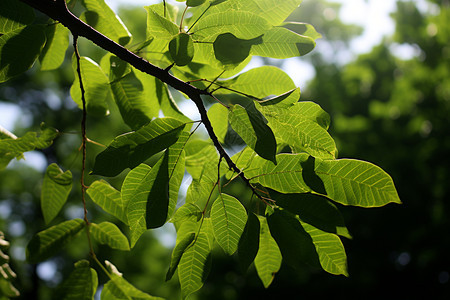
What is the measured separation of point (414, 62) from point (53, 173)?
30.4 feet

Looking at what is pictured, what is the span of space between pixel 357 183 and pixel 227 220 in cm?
36

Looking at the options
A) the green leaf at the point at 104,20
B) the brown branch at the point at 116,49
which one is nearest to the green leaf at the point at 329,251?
the brown branch at the point at 116,49

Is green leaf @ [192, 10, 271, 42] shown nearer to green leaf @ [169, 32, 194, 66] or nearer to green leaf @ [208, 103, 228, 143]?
green leaf @ [169, 32, 194, 66]

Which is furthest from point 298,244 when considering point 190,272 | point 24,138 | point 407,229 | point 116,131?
point 116,131

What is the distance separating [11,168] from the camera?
10258 mm

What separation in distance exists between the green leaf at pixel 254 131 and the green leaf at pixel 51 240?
772mm

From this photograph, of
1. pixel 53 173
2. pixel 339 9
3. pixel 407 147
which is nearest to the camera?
Answer: pixel 53 173

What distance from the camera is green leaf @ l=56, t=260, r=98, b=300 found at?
1.15 metres

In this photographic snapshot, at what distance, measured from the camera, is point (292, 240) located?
905 millimetres

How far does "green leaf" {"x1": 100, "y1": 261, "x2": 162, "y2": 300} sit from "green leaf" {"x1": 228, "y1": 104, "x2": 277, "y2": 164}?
71 centimetres

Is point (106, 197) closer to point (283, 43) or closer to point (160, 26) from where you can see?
point (160, 26)

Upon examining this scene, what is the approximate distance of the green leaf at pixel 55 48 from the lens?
1.16m

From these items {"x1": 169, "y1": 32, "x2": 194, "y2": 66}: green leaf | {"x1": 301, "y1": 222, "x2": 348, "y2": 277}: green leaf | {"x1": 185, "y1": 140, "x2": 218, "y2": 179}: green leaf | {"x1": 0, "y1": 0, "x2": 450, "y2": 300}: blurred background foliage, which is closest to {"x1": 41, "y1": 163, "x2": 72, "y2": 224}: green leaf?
{"x1": 185, "y1": 140, "x2": 218, "y2": 179}: green leaf

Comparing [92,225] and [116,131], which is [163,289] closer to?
[116,131]
